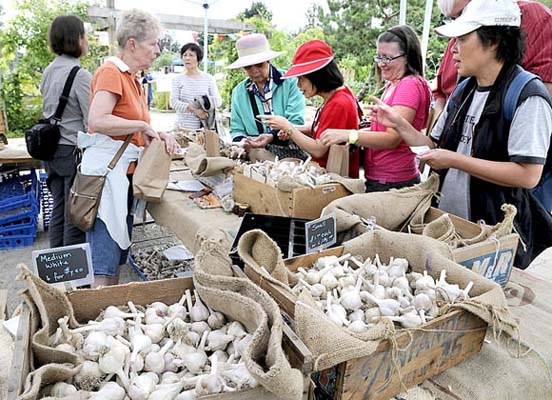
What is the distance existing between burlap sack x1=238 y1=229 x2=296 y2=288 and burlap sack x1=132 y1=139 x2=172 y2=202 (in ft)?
3.28

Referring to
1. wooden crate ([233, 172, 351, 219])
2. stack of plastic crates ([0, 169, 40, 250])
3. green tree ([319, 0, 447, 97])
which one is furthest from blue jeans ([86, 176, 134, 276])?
green tree ([319, 0, 447, 97])

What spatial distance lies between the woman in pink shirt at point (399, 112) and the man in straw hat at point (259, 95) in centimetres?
73

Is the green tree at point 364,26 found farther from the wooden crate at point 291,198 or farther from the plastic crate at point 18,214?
the wooden crate at point 291,198

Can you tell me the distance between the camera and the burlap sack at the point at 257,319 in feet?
2.26

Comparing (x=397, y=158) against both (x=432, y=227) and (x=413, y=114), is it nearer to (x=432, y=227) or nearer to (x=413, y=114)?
(x=413, y=114)

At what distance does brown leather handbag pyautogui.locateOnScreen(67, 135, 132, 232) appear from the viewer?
1888mm

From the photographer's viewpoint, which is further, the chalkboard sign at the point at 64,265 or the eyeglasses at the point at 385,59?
the eyeglasses at the point at 385,59

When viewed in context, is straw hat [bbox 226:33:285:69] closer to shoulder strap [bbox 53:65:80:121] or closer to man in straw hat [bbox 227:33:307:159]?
man in straw hat [bbox 227:33:307:159]

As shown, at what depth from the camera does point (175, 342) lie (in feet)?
3.10

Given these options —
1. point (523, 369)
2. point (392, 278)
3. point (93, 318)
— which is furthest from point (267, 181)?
point (523, 369)

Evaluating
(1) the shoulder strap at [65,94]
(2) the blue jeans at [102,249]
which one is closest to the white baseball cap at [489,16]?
(2) the blue jeans at [102,249]

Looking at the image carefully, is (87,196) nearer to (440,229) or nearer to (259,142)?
(259,142)

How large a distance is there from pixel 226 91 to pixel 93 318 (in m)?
10.9

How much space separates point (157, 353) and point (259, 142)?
177cm
